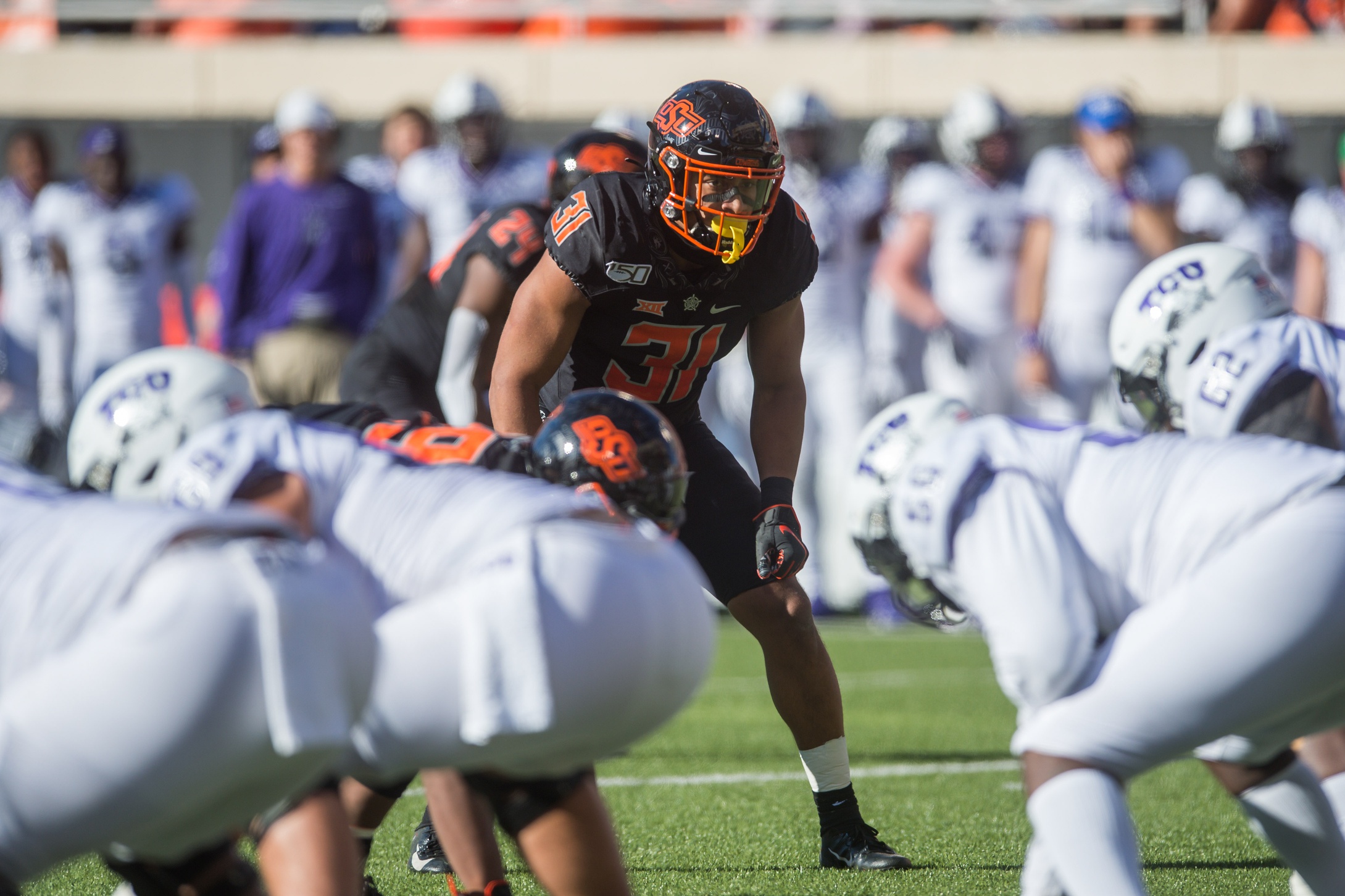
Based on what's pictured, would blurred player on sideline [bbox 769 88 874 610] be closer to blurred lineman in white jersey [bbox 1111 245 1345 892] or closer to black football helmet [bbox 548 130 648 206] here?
black football helmet [bbox 548 130 648 206]

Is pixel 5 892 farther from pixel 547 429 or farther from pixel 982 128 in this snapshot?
pixel 982 128

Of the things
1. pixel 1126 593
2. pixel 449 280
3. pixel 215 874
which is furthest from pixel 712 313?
pixel 215 874

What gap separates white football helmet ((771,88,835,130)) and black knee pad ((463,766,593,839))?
6.08 metres

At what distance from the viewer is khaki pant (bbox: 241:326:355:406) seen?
7.23 m

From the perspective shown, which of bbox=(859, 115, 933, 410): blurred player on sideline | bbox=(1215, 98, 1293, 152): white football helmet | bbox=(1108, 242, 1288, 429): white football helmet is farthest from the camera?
bbox=(859, 115, 933, 410): blurred player on sideline

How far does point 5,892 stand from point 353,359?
3.00 metres

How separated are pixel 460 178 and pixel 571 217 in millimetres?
4239

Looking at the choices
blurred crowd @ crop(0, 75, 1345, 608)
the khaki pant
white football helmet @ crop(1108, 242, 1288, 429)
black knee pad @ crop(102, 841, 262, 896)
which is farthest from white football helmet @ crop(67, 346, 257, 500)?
blurred crowd @ crop(0, 75, 1345, 608)

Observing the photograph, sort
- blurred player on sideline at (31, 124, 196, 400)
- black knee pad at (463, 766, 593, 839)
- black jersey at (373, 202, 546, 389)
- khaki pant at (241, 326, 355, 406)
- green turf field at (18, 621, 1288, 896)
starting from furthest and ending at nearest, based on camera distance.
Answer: blurred player on sideline at (31, 124, 196, 400), khaki pant at (241, 326, 355, 406), black jersey at (373, 202, 546, 389), green turf field at (18, 621, 1288, 896), black knee pad at (463, 766, 593, 839)

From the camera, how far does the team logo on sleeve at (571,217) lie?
386cm

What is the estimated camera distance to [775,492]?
3.89 meters

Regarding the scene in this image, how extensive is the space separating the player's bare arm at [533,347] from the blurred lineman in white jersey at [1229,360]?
4.07 feet

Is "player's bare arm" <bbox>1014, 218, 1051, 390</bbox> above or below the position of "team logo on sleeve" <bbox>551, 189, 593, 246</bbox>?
below

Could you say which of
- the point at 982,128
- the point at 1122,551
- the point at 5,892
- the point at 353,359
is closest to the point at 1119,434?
the point at 1122,551
